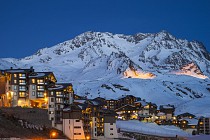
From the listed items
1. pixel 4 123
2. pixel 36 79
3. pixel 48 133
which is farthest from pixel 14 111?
pixel 36 79

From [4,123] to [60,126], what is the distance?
1754 centimetres

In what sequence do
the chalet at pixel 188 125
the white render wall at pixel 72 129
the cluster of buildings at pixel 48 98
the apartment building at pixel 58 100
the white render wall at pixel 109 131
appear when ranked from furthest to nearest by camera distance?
the chalet at pixel 188 125
the white render wall at pixel 109 131
the cluster of buildings at pixel 48 98
the apartment building at pixel 58 100
the white render wall at pixel 72 129

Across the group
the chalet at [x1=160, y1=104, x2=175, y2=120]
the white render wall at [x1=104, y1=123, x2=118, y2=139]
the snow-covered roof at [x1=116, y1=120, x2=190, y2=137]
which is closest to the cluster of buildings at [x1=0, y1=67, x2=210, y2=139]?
the white render wall at [x1=104, y1=123, x2=118, y2=139]

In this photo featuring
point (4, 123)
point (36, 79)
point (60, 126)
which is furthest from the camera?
point (36, 79)

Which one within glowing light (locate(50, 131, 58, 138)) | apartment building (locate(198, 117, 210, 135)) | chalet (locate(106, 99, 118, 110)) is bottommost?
apartment building (locate(198, 117, 210, 135))

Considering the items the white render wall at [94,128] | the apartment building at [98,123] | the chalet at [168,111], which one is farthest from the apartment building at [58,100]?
the chalet at [168,111]

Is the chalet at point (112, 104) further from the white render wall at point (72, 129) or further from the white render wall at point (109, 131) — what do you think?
the white render wall at point (72, 129)

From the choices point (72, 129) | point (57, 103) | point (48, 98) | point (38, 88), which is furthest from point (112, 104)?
point (72, 129)

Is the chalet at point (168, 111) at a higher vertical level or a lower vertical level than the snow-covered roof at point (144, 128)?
higher

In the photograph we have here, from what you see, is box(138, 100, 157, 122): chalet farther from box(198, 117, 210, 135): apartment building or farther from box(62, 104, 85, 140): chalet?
box(62, 104, 85, 140): chalet

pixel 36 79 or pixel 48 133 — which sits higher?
pixel 36 79

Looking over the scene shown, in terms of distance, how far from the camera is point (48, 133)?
220ft

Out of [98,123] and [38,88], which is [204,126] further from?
[38,88]

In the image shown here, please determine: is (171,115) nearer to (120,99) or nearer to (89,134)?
(120,99)
